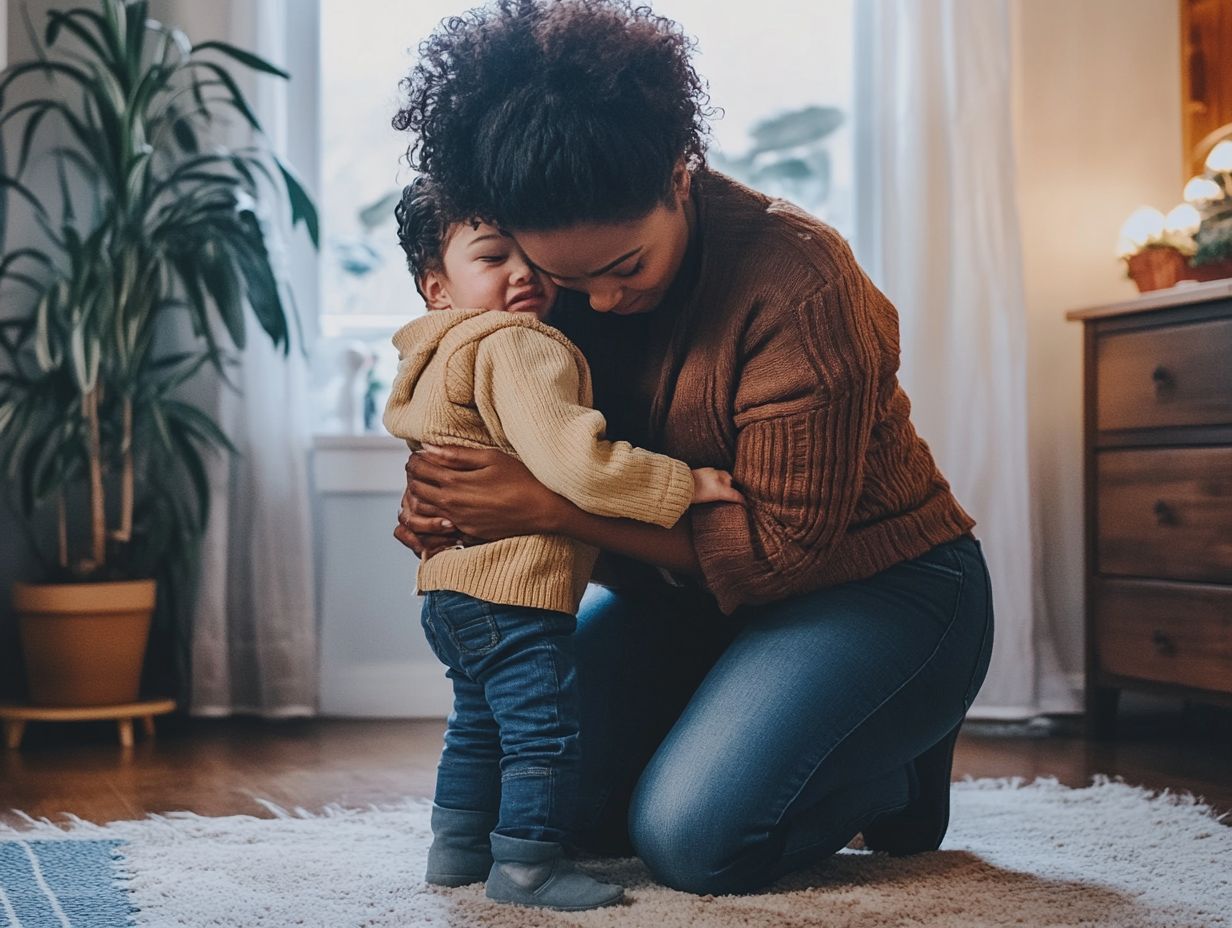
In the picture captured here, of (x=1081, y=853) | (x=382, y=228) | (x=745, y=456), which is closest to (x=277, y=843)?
(x=745, y=456)

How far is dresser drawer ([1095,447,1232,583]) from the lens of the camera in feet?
7.59

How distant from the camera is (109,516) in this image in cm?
285

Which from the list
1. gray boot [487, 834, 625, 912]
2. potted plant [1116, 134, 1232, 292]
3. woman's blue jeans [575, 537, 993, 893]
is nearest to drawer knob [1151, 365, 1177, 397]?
potted plant [1116, 134, 1232, 292]

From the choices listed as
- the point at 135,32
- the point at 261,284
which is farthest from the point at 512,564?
the point at 135,32

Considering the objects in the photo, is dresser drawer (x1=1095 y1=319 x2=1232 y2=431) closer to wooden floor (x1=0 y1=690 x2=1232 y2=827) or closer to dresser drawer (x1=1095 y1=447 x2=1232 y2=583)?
dresser drawer (x1=1095 y1=447 x2=1232 y2=583)

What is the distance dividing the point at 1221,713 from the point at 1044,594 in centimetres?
42

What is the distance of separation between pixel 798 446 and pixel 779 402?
0.05 meters

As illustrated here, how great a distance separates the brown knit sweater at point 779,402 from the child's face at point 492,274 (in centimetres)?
15

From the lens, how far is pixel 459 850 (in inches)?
56.9

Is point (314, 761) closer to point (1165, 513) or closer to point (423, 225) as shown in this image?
point (423, 225)

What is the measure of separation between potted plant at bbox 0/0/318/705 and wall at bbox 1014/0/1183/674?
158 centimetres

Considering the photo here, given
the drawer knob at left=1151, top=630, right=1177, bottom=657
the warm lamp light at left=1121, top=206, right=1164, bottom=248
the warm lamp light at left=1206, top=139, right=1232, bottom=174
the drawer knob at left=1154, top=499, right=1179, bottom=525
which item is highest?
the warm lamp light at left=1206, top=139, right=1232, bottom=174

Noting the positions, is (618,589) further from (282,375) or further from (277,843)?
(282,375)

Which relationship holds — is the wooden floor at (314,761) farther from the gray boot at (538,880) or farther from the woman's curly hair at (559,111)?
the woman's curly hair at (559,111)
